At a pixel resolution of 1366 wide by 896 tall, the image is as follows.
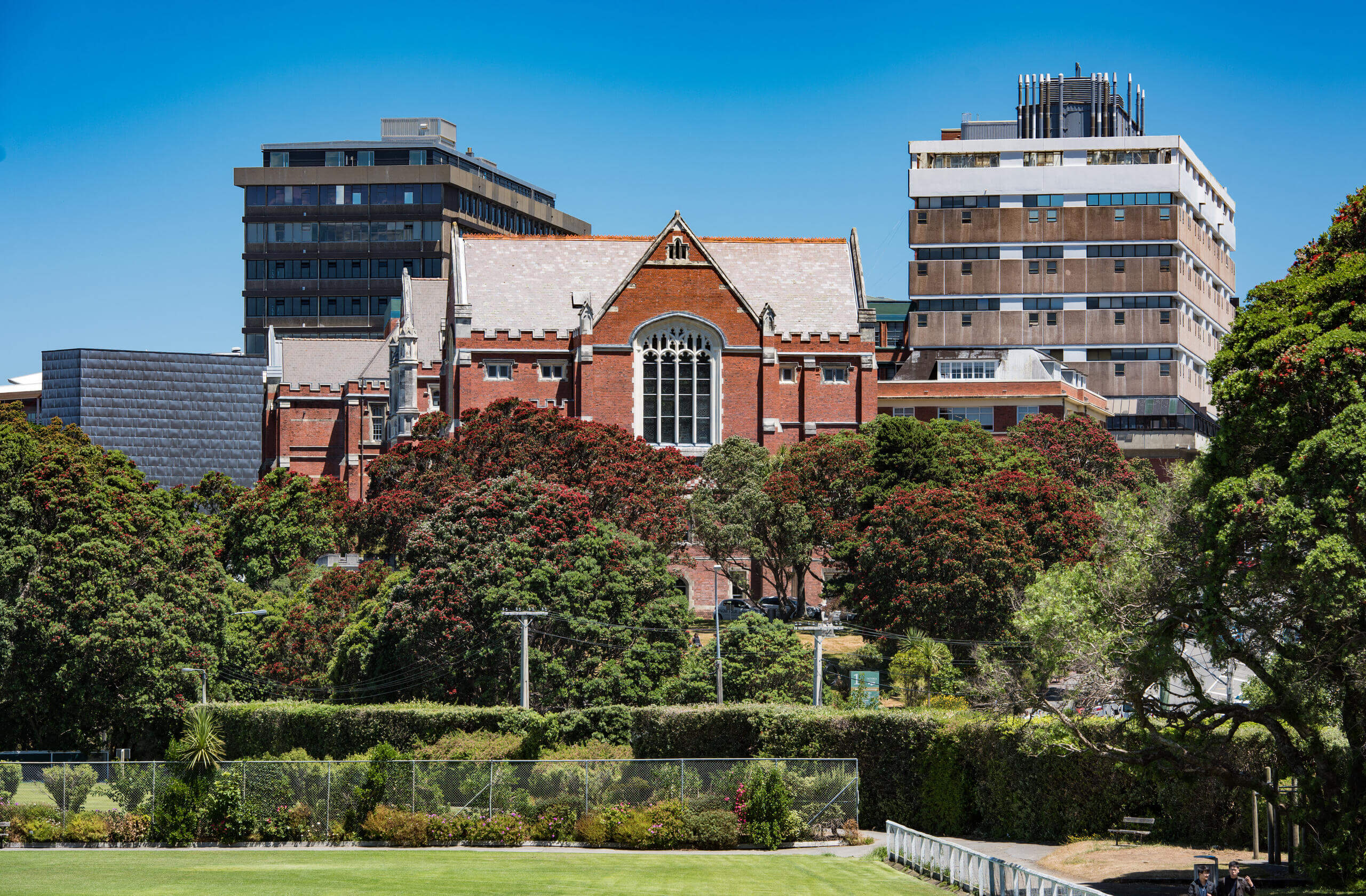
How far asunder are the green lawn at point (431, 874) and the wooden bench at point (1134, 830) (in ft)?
18.6

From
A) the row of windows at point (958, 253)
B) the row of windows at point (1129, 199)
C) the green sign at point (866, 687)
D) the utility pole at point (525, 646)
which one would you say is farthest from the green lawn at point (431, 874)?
the row of windows at point (1129, 199)

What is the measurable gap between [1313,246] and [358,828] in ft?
83.6

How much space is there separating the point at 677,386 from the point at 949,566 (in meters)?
32.5

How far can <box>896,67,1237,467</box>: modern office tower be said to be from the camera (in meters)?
120

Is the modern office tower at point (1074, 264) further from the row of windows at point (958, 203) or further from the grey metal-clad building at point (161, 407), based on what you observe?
the grey metal-clad building at point (161, 407)

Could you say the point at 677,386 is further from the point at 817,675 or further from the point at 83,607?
the point at 83,607

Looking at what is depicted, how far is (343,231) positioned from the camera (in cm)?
18100

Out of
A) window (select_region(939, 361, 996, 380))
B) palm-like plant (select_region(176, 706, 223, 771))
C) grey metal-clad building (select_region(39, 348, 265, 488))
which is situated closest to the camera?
palm-like plant (select_region(176, 706, 223, 771))

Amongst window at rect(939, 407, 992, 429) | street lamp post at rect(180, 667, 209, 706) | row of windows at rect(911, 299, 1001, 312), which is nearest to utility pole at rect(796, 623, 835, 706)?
street lamp post at rect(180, 667, 209, 706)

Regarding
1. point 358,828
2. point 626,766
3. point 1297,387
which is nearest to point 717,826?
point 626,766

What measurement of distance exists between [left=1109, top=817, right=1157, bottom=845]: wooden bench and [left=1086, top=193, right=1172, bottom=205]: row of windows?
306 ft

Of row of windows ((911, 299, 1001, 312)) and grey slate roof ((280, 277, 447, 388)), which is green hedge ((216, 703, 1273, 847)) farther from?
row of windows ((911, 299, 1001, 312))

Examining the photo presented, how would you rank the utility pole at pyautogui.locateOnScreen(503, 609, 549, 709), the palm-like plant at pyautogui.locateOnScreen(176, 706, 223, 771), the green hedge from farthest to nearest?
the utility pole at pyautogui.locateOnScreen(503, 609, 549, 709), the palm-like plant at pyautogui.locateOnScreen(176, 706, 223, 771), the green hedge

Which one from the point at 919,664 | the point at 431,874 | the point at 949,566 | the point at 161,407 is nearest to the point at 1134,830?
the point at 431,874
